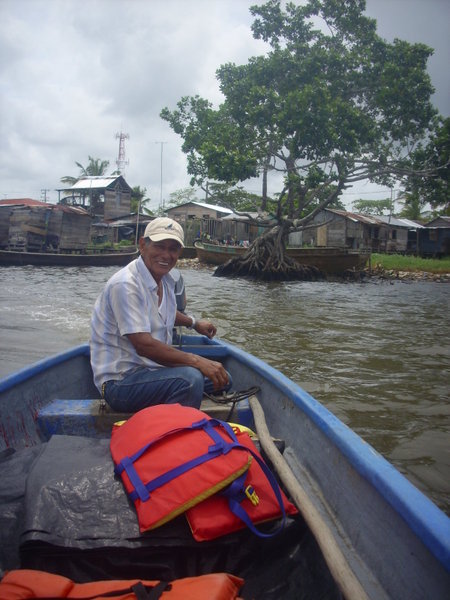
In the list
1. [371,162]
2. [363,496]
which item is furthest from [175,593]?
[371,162]

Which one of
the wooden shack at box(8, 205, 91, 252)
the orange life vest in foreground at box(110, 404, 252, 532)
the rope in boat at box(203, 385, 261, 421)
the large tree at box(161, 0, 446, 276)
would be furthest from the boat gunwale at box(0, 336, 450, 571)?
the wooden shack at box(8, 205, 91, 252)

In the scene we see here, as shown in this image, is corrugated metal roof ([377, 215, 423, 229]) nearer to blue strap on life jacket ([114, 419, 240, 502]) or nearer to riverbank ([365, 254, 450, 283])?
riverbank ([365, 254, 450, 283])

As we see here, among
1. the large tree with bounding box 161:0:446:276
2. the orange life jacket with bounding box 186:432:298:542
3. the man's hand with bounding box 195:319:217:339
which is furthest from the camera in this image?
the large tree with bounding box 161:0:446:276

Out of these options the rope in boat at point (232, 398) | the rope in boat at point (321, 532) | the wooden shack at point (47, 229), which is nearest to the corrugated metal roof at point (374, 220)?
the wooden shack at point (47, 229)

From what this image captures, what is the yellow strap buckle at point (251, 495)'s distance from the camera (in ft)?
5.24

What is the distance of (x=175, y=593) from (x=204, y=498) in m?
0.32

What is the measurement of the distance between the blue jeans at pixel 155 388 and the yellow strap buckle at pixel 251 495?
2.97 feet

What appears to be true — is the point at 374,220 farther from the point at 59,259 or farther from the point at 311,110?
the point at 59,259

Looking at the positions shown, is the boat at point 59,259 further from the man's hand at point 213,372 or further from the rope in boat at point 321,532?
the rope in boat at point 321,532

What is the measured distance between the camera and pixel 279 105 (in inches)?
739

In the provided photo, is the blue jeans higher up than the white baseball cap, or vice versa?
the white baseball cap

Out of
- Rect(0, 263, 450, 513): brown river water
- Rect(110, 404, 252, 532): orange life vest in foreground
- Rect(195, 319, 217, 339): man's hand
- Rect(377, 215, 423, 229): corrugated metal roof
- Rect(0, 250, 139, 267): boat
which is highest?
Rect(377, 215, 423, 229): corrugated metal roof

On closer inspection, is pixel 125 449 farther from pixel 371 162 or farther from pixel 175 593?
pixel 371 162

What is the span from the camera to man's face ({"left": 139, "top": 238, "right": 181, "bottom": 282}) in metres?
2.72
